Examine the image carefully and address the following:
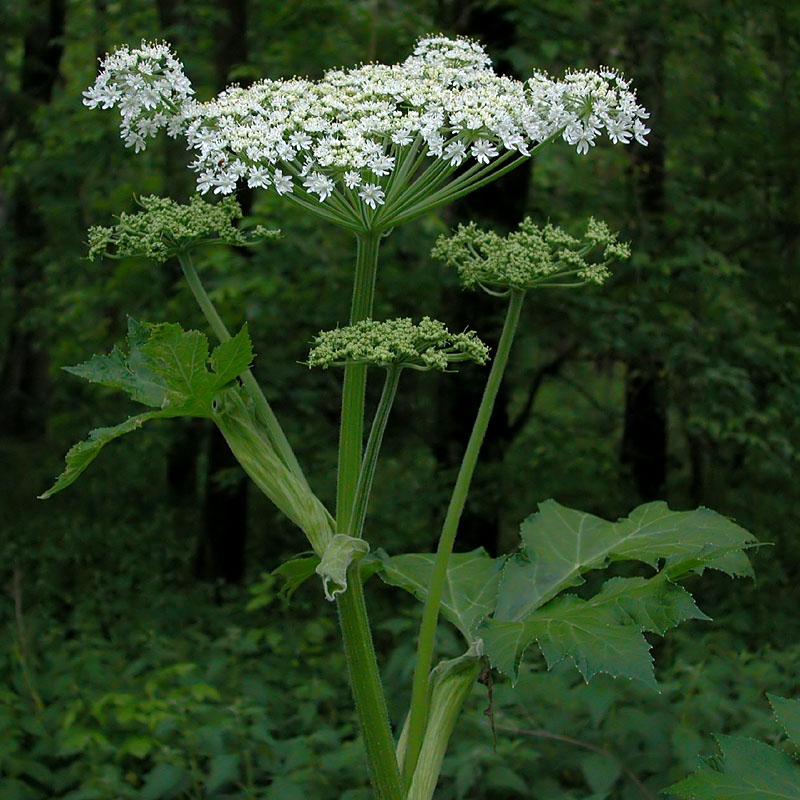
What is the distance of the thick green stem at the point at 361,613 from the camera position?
6.51ft

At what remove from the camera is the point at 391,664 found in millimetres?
4051

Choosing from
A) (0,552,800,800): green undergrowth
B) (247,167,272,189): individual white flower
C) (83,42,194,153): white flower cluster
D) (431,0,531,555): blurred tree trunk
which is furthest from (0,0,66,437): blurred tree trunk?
(247,167,272,189): individual white flower

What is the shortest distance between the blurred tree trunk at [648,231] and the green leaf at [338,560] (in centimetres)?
436

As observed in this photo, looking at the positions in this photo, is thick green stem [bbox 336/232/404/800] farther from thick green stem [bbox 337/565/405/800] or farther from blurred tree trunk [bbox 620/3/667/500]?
blurred tree trunk [bbox 620/3/667/500]

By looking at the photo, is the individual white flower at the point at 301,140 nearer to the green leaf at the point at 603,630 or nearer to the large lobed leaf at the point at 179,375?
the large lobed leaf at the point at 179,375

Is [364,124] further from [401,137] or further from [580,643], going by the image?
[580,643]

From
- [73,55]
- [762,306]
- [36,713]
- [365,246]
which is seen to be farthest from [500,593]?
[73,55]

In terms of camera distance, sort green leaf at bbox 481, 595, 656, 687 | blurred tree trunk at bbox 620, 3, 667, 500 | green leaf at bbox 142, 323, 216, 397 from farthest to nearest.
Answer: blurred tree trunk at bbox 620, 3, 667, 500 → green leaf at bbox 142, 323, 216, 397 → green leaf at bbox 481, 595, 656, 687

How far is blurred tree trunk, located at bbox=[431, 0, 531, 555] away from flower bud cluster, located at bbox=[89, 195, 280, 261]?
3.75 metres

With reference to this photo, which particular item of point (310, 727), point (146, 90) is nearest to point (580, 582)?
point (146, 90)

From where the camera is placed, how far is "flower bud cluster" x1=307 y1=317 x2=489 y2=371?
1.76 meters

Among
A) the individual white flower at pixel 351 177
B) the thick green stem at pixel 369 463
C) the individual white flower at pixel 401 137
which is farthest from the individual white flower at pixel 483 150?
the thick green stem at pixel 369 463

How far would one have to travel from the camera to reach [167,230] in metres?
1.98

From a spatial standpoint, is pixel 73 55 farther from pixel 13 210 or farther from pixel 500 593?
pixel 500 593
